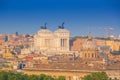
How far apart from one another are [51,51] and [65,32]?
593 centimetres

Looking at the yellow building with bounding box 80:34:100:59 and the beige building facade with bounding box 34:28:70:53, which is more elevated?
the beige building facade with bounding box 34:28:70:53

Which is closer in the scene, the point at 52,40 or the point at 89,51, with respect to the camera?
the point at 89,51

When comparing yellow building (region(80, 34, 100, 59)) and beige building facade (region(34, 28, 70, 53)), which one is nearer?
yellow building (region(80, 34, 100, 59))

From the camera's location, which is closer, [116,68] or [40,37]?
[116,68]

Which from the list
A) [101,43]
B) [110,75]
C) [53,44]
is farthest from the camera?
[101,43]

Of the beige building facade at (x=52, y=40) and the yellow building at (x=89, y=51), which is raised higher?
the beige building facade at (x=52, y=40)

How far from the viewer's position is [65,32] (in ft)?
242

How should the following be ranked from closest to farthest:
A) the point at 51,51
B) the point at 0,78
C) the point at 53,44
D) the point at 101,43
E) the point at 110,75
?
the point at 0,78
the point at 110,75
the point at 51,51
the point at 53,44
the point at 101,43

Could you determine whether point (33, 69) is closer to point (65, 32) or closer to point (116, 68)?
point (116, 68)

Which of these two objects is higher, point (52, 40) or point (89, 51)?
point (52, 40)

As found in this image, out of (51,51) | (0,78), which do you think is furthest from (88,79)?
(51,51)

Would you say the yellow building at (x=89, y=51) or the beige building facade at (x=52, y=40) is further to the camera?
the beige building facade at (x=52, y=40)

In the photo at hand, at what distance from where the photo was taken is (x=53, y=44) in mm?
72812

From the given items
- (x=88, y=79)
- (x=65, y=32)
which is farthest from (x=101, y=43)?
(x=88, y=79)
